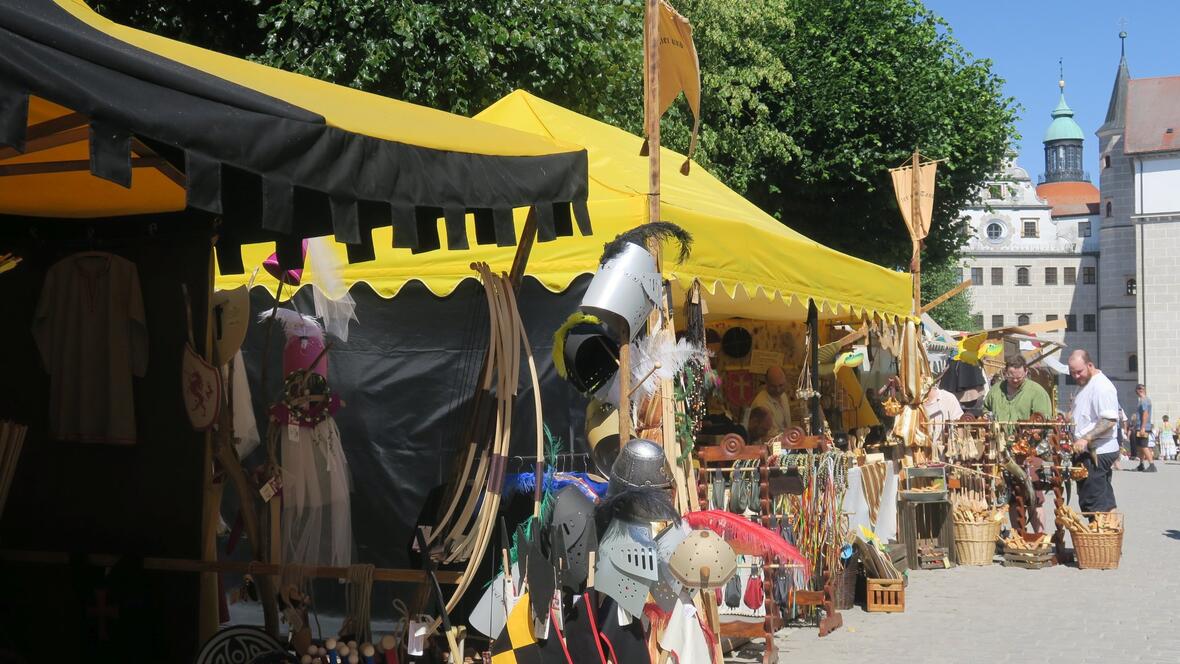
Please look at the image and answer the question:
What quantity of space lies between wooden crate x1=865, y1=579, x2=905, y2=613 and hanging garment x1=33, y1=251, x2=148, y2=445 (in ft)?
16.0

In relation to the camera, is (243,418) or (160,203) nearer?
(160,203)

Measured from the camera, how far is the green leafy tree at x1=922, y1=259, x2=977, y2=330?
32.4 metres

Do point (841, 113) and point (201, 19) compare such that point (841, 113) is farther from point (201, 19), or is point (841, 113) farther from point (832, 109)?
point (201, 19)

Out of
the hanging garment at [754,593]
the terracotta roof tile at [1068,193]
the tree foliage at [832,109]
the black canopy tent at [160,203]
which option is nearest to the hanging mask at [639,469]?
the black canopy tent at [160,203]

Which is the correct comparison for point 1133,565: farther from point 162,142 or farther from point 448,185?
point 162,142

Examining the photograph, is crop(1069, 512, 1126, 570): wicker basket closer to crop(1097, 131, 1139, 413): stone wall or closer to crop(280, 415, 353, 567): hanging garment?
crop(280, 415, 353, 567): hanging garment

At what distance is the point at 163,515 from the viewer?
5086 mm

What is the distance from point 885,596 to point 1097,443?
3.22m

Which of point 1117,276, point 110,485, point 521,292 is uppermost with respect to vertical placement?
point 1117,276

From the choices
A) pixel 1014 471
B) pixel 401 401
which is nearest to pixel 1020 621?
pixel 1014 471

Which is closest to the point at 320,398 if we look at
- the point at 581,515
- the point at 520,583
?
the point at 520,583

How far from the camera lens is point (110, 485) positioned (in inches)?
203

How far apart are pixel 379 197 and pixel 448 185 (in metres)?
0.36

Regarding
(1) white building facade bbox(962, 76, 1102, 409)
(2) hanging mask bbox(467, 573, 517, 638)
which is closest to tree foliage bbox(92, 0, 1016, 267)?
(2) hanging mask bbox(467, 573, 517, 638)
